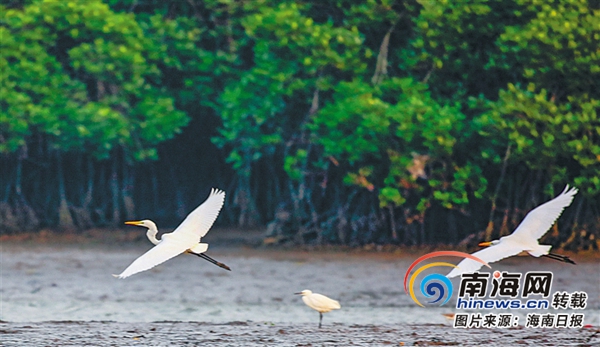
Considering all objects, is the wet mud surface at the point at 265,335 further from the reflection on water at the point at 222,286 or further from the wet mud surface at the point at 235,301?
the reflection on water at the point at 222,286

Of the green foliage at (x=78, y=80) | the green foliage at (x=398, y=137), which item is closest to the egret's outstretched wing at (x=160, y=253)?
the green foliage at (x=398, y=137)

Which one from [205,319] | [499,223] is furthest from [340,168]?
[205,319]

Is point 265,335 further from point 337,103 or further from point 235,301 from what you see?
point 337,103

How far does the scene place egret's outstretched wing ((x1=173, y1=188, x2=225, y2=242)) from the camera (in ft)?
27.0

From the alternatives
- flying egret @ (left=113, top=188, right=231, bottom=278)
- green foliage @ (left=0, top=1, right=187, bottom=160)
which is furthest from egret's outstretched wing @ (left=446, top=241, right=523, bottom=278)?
green foliage @ (left=0, top=1, right=187, bottom=160)

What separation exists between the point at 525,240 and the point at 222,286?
9863 mm

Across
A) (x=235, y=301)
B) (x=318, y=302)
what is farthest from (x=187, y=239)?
(x=235, y=301)

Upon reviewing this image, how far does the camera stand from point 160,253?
789 cm

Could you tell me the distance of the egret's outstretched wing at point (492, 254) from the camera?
8.20 metres

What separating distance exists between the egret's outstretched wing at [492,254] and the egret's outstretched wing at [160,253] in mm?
1956

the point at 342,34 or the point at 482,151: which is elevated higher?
the point at 342,34

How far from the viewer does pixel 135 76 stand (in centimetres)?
2425

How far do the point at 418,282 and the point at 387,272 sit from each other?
126 cm

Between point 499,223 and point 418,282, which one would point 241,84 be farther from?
point 418,282
